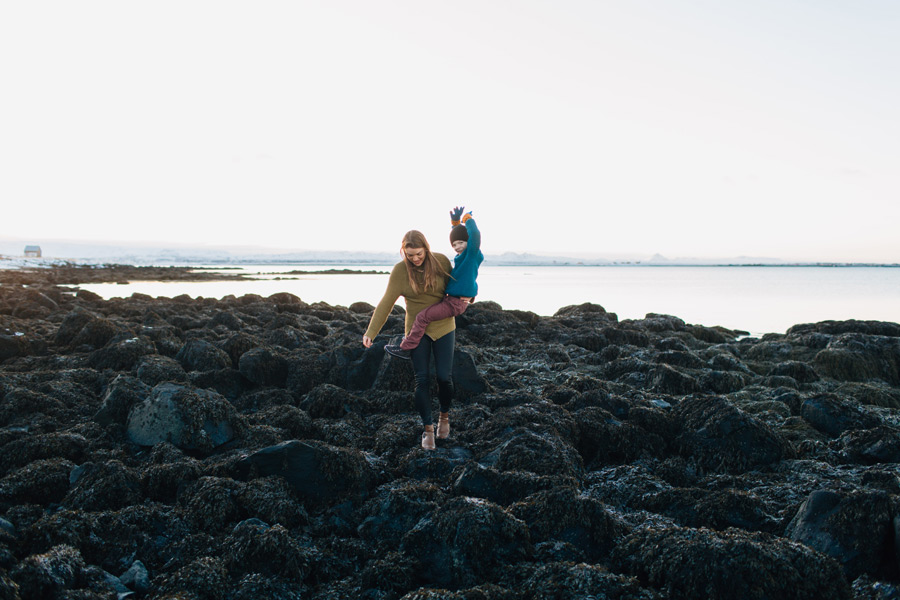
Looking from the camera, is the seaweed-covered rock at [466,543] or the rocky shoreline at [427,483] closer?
the rocky shoreline at [427,483]

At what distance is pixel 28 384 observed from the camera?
7.15 m

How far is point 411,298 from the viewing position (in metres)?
5.37

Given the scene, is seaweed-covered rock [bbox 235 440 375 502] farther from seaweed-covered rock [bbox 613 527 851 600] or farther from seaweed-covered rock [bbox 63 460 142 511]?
seaweed-covered rock [bbox 613 527 851 600]

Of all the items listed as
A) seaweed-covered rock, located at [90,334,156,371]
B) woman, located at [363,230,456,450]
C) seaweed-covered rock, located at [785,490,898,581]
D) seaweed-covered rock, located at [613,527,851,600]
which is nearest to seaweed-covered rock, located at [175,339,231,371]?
seaweed-covered rock, located at [90,334,156,371]

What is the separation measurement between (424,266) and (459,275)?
360mm

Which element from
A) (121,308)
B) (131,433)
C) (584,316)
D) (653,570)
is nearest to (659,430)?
(653,570)

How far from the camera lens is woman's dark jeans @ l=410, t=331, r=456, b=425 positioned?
5.43 meters

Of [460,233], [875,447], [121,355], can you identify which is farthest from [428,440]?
[121,355]

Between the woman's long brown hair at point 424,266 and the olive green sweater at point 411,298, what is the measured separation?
1.8 inches

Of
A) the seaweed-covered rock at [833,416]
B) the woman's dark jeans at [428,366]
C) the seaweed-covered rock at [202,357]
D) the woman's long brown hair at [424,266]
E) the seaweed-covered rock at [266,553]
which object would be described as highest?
the woman's long brown hair at [424,266]

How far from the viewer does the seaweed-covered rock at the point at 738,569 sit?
291 centimetres

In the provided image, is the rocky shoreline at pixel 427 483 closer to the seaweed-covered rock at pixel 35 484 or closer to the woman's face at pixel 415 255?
the seaweed-covered rock at pixel 35 484

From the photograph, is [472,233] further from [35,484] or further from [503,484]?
[35,484]

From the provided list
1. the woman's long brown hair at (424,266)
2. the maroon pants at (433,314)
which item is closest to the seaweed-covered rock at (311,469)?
the maroon pants at (433,314)
